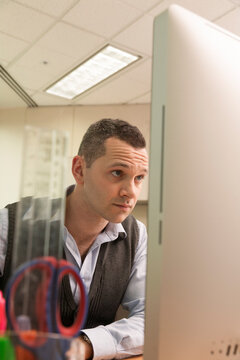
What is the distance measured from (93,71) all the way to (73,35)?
647mm

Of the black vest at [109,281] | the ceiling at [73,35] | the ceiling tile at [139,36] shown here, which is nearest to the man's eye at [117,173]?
the black vest at [109,281]

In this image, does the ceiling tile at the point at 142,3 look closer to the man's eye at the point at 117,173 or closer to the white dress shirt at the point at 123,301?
the white dress shirt at the point at 123,301

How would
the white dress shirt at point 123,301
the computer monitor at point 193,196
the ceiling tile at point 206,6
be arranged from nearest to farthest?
the computer monitor at point 193,196 → the white dress shirt at point 123,301 → the ceiling tile at point 206,6

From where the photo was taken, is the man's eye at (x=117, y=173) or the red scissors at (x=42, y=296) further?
the man's eye at (x=117, y=173)

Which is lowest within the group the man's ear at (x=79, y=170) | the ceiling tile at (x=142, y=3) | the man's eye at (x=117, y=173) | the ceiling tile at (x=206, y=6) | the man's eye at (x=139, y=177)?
the man's eye at (x=139, y=177)

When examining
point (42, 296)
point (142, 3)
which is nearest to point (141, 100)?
point (142, 3)

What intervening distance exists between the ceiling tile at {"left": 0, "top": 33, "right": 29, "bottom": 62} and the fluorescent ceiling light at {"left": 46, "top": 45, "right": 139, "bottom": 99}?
517 millimetres

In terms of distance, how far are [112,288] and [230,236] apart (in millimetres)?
676

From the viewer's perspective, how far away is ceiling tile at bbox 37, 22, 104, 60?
9.53 ft

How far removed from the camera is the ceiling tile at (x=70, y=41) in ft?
9.53

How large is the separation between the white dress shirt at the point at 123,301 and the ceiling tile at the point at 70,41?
199 centimetres

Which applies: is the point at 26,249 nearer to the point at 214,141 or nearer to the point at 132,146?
the point at 214,141

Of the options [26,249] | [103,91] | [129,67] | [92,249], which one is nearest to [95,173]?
[92,249]

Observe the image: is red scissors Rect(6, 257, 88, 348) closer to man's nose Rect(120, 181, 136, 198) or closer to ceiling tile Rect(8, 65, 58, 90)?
man's nose Rect(120, 181, 136, 198)
